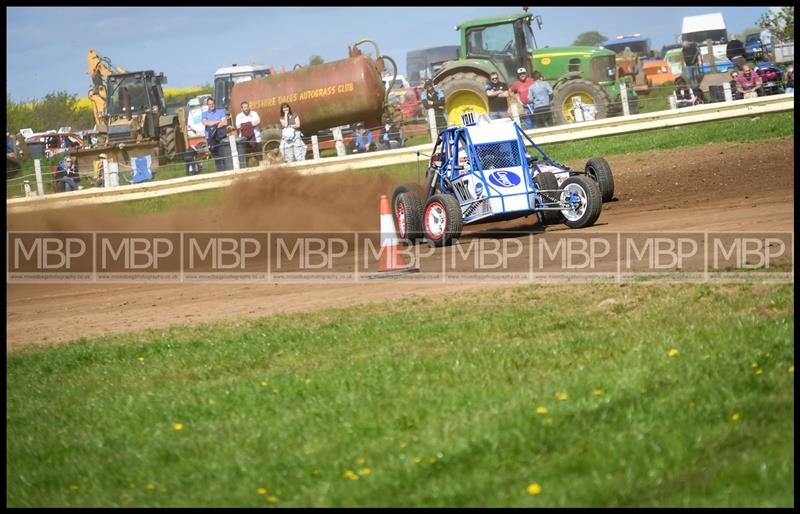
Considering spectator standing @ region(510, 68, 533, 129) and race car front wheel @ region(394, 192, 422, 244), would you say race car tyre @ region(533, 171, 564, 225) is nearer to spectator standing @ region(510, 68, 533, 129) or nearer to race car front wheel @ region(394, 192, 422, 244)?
race car front wheel @ region(394, 192, 422, 244)

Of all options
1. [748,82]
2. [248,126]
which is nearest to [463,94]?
[248,126]

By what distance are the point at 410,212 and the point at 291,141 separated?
12294 millimetres

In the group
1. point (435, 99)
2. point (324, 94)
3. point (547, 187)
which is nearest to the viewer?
point (547, 187)

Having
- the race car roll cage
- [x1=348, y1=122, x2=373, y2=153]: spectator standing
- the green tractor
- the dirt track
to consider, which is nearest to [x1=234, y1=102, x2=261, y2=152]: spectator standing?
[x1=348, y1=122, x2=373, y2=153]: spectator standing

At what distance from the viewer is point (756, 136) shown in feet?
66.1

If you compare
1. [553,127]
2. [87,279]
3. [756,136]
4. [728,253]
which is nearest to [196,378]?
[728,253]

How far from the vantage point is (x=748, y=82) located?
26.1 m

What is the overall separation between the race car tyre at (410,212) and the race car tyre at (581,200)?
186cm

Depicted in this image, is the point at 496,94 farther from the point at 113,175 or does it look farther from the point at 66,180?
the point at 66,180

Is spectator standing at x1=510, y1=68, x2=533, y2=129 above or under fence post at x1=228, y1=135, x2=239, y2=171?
above

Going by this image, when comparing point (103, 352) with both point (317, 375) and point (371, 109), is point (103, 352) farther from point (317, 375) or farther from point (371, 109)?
point (371, 109)

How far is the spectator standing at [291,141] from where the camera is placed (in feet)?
82.9

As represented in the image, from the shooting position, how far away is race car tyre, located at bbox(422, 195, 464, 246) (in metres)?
13.1

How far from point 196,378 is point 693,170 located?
39.2 feet
